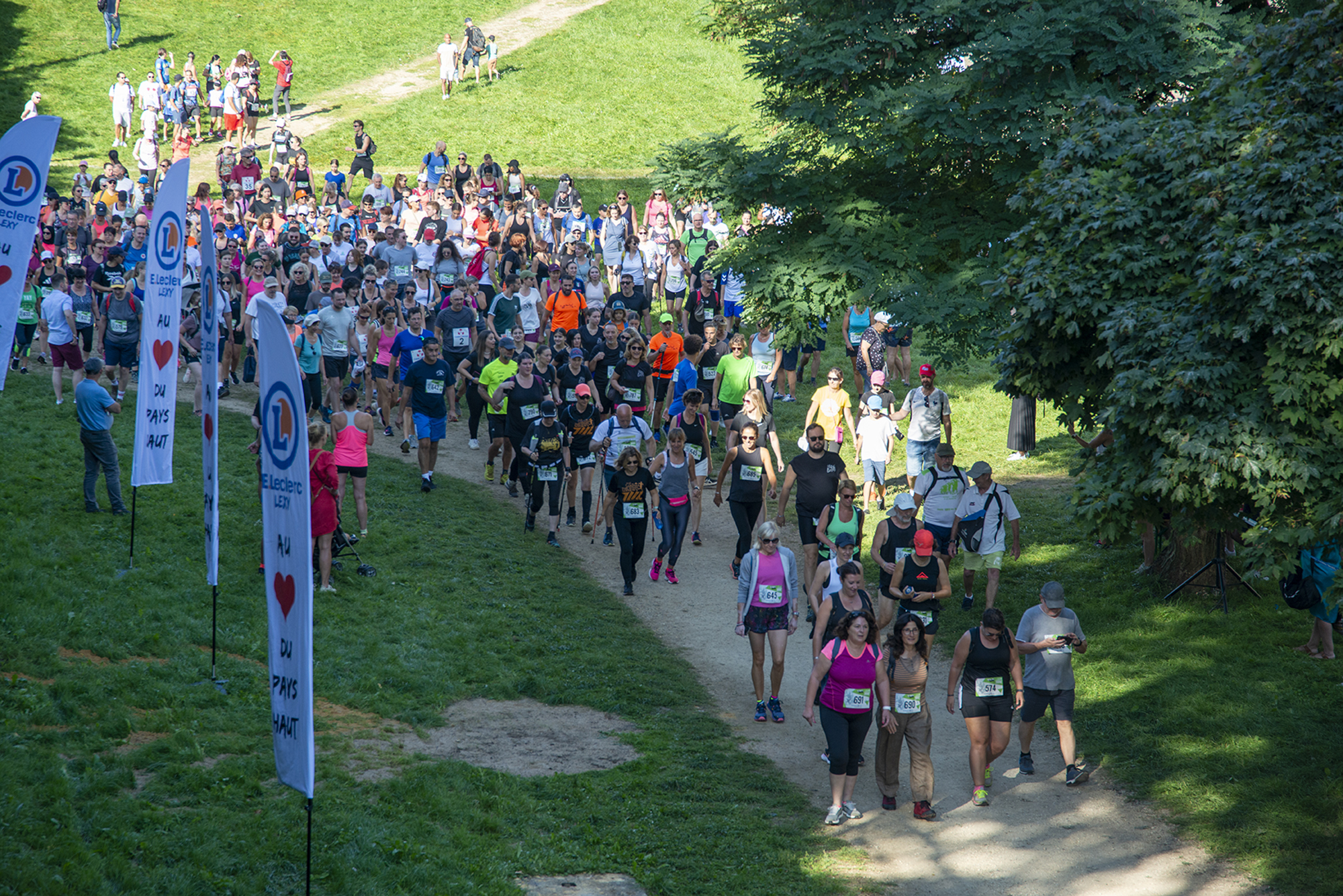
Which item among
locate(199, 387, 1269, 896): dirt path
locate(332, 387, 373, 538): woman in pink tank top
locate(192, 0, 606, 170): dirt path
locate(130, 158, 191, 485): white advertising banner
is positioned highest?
locate(192, 0, 606, 170): dirt path

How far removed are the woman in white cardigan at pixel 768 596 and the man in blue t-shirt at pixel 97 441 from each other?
769 cm

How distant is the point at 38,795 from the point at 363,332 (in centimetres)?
1197

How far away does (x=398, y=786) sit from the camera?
9227 mm

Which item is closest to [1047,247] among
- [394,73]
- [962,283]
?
[962,283]

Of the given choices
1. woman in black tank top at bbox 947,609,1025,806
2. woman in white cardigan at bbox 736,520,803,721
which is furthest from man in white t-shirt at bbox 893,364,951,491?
woman in black tank top at bbox 947,609,1025,806

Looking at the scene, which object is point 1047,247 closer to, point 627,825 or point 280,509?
point 627,825

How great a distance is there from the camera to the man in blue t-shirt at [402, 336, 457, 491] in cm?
1683

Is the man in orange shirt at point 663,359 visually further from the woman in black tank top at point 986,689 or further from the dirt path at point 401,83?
the dirt path at point 401,83

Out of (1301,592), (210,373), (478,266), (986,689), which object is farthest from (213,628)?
(478,266)

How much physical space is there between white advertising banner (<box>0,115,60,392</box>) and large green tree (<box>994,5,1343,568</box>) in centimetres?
871

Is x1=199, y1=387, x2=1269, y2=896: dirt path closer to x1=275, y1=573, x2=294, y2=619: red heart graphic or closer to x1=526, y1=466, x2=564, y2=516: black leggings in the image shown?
x1=526, y1=466, x2=564, y2=516: black leggings

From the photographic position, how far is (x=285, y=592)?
6.87m

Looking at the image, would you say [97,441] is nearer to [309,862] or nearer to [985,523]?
[309,862]

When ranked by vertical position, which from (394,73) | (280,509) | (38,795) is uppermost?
(394,73)
